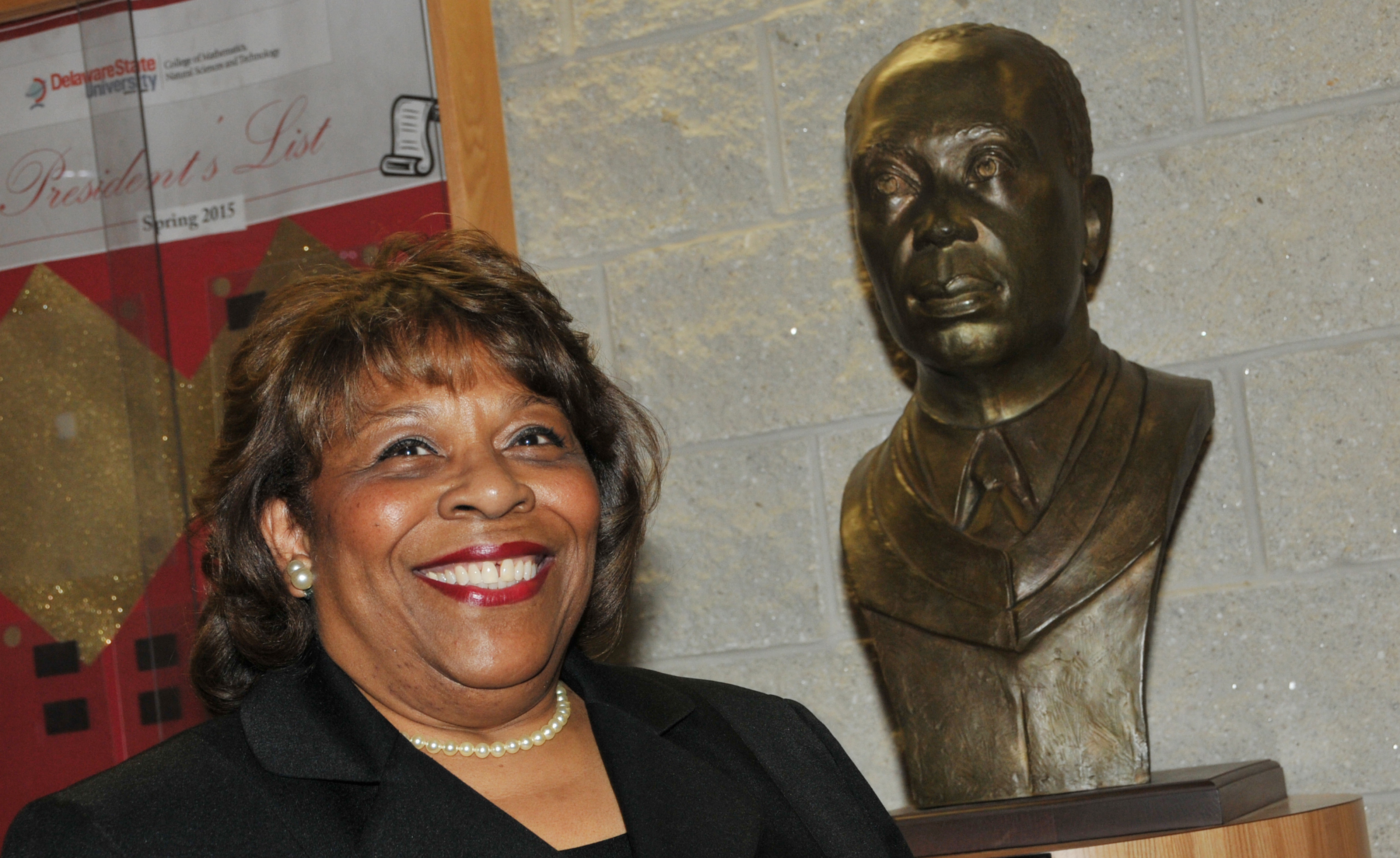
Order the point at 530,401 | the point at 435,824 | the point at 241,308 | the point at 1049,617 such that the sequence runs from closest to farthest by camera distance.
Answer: the point at 435,824
the point at 530,401
the point at 1049,617
the point at 241,308

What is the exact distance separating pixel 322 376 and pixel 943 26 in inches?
54.7

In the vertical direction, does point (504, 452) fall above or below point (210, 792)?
above

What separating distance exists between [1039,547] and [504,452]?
2.41 ft

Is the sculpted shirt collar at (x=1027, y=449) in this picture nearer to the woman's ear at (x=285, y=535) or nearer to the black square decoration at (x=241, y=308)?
the woman's ear at (x=285, y=535)

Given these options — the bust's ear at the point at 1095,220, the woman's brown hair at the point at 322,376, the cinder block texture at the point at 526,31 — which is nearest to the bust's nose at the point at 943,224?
the bust's ear at the point at 1095,220

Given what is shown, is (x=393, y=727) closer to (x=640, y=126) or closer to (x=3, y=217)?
(x=3, y=217)

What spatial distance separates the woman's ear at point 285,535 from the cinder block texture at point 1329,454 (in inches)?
56.7

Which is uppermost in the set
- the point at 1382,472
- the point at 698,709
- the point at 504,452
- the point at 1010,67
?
the point at 1010,67

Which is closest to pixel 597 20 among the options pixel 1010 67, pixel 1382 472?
pixel 1010 67

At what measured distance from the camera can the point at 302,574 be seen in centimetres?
147

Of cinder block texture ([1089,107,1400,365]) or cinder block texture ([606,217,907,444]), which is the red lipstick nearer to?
cinder block texture ([606,217,907,444])

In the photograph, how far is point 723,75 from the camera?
2.59 meters

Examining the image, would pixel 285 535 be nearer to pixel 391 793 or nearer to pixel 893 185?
pixel 391 793

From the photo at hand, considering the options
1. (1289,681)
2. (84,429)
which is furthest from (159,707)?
(1289,681)
